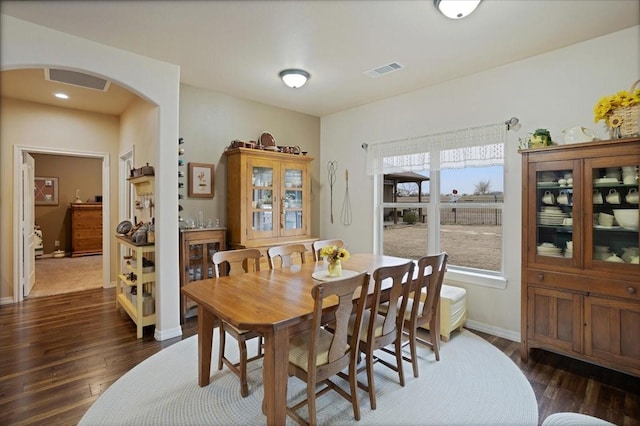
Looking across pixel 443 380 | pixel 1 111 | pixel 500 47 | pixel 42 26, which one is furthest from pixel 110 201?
pixel 500 47

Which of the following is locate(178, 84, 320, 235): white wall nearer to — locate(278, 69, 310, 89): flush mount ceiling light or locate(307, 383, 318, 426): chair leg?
locate(278, 69, 310, 89): flush mount ceiling light

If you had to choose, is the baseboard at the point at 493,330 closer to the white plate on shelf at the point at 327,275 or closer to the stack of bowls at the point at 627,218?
the stack of bowls at the point at 627,218

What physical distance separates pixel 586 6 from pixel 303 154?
3.29 m

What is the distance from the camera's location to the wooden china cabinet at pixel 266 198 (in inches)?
158

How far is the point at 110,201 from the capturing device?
5.13m

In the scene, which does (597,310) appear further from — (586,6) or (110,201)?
(110,201)

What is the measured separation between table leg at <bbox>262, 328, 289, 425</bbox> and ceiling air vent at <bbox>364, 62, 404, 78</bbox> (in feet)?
9.29

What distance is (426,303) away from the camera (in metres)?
2.68

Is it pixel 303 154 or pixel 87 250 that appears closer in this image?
pixel 303 154

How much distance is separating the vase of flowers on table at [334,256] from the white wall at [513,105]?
1.95m

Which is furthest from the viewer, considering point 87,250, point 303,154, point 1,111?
point 87,250

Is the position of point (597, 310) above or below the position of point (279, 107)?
below

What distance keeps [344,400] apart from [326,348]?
557 mm

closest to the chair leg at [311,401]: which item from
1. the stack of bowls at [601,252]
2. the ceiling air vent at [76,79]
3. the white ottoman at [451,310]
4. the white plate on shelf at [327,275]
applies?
the white plate on shelf at [327,275]
